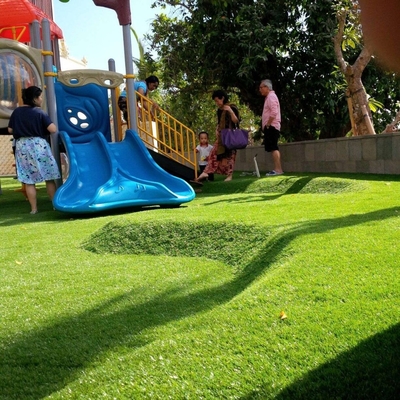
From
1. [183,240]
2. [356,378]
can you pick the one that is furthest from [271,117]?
[356,378]

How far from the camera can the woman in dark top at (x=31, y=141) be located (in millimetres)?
6664

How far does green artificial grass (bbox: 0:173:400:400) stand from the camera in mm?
1716

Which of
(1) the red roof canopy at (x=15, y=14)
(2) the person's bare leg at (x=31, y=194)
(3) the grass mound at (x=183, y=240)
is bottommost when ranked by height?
(3) the grass mound at (x=183, y=240)

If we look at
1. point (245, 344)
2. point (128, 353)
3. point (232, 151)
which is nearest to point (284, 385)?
point (245, 344)

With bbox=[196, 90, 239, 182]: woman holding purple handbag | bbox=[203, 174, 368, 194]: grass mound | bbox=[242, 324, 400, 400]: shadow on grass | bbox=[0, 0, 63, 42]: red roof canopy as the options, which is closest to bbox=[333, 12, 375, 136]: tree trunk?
bbox=[196, 90, 239, 182]: woman holding purple handbag

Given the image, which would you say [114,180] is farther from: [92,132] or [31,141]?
[92,132]

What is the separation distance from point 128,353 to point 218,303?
2.41 feet

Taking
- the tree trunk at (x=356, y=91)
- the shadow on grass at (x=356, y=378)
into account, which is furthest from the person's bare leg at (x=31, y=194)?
the tree trunk at (x=356, y=91)

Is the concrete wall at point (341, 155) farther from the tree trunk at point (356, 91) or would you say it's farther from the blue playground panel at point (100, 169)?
the blue playground panel at point (100, 169)

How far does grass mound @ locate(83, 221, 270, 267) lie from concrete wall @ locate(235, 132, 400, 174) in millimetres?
4664

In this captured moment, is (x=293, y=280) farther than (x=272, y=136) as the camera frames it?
No

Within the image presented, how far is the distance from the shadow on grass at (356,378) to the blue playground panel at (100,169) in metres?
4.53

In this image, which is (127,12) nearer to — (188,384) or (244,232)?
(244,232)

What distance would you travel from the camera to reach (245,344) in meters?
1.91
